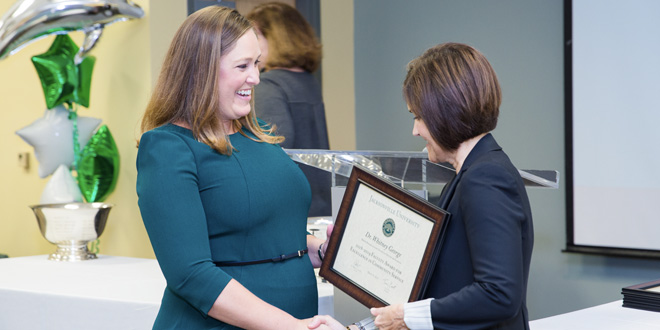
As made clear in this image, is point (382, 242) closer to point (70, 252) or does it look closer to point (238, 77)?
point (238, 77)

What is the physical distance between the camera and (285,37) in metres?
2.72

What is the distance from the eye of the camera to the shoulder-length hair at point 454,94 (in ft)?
4.01

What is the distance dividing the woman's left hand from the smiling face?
1.49 feet

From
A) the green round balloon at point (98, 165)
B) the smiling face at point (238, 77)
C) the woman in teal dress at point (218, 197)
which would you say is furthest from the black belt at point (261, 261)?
the green round balloon at point (98, 165)

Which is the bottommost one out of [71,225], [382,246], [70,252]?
[70,252]

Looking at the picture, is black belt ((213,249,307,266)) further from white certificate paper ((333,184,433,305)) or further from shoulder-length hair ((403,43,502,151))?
shoulder-length hair ((403,43,502,151))

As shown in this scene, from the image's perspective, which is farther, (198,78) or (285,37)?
(285,37)

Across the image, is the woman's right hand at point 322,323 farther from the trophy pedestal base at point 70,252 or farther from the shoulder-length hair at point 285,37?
the trophy pedestal base at point 70,252

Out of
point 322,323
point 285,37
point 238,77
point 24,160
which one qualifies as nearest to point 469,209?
point 322,323

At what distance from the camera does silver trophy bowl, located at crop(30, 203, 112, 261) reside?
117 inches

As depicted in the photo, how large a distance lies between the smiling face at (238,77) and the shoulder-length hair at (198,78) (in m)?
0.01

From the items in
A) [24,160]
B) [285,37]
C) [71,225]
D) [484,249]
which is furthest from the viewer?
[24,160]

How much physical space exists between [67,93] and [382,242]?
233 cm

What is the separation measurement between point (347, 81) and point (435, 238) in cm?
302
